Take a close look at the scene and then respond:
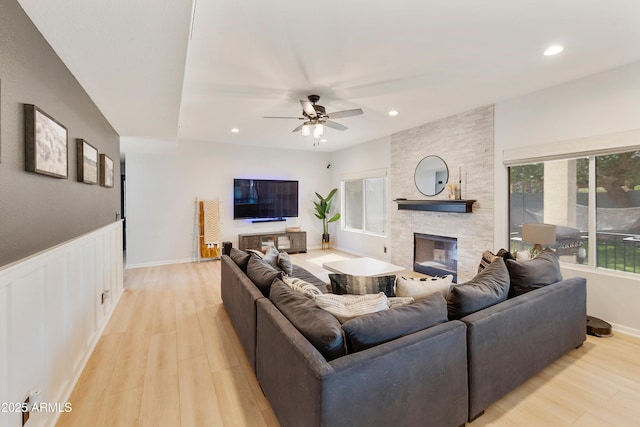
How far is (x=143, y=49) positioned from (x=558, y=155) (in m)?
4.20

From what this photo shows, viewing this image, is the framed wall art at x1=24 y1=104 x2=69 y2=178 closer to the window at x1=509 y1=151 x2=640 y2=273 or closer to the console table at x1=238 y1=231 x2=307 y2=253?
the console table at x1=238 y1=231 x2=307 y2=253

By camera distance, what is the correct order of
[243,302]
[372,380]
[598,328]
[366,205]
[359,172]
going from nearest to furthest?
[372,380] < [243,302] < [598,328] < [359,172] < [366,205]

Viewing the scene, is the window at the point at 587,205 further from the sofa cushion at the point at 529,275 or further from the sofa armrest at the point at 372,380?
the sofa armrest at the point at 372,380

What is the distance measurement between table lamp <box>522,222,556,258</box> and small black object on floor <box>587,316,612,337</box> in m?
0.80

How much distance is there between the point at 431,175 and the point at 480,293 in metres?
3.25

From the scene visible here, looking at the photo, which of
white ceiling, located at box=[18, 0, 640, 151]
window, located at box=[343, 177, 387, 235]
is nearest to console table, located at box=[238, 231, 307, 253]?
window, located at box=[343, 177, 387, 235]

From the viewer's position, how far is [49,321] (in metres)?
1.63

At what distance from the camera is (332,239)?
24.5 feet

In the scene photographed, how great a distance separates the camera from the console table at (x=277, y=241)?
6.12m

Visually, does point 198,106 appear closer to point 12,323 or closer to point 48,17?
point 48,17

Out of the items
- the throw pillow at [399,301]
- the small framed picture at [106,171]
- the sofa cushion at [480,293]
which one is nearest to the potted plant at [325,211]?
the small framed picture at [106,171]

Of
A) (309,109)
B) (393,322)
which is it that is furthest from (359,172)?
(393,322)

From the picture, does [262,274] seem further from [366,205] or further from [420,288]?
[366,205]

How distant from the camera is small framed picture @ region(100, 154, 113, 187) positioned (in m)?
2.99
